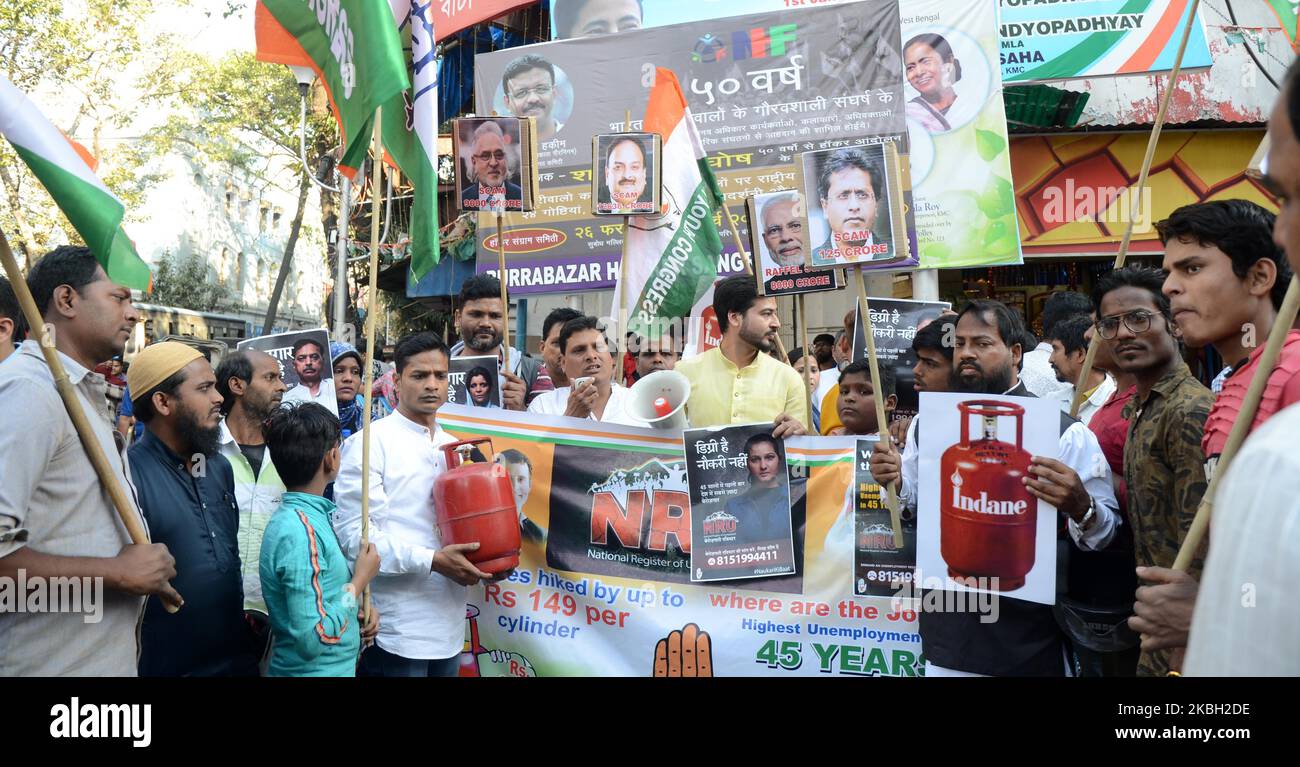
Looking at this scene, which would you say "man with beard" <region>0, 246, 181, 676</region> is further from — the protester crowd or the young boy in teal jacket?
the young boy in teal jacket

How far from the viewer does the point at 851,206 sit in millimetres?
3834

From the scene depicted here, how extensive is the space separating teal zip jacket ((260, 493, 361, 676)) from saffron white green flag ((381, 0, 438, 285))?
4.09 feet

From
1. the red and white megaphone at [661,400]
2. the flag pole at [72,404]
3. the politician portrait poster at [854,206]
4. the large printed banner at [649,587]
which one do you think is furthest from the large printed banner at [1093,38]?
the flag pole at [72,404]

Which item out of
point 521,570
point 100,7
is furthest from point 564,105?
point 100,7

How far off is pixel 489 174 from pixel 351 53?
149cm

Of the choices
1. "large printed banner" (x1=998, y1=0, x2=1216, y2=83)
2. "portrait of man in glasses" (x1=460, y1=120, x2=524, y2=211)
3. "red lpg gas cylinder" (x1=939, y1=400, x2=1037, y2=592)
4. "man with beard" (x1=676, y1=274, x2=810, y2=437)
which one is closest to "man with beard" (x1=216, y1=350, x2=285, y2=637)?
"portrait of man in glasses" (x1=460, y1=120, x2=524, y2=211)

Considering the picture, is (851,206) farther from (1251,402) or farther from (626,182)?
(1251,402)

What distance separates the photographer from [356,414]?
251 inches

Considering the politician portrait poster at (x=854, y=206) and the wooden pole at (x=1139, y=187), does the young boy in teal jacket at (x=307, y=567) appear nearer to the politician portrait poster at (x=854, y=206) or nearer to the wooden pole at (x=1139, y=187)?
the politician portrait poster at (x=854, y=206)

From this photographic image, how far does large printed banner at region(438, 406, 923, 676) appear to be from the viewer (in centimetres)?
392

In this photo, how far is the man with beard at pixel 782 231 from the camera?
4297mm

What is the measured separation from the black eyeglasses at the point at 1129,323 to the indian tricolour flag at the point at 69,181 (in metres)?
3.03

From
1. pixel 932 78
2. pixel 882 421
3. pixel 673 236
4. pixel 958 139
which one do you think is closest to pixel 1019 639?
pixel 882 421

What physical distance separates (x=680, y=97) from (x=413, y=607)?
293 centimetres
